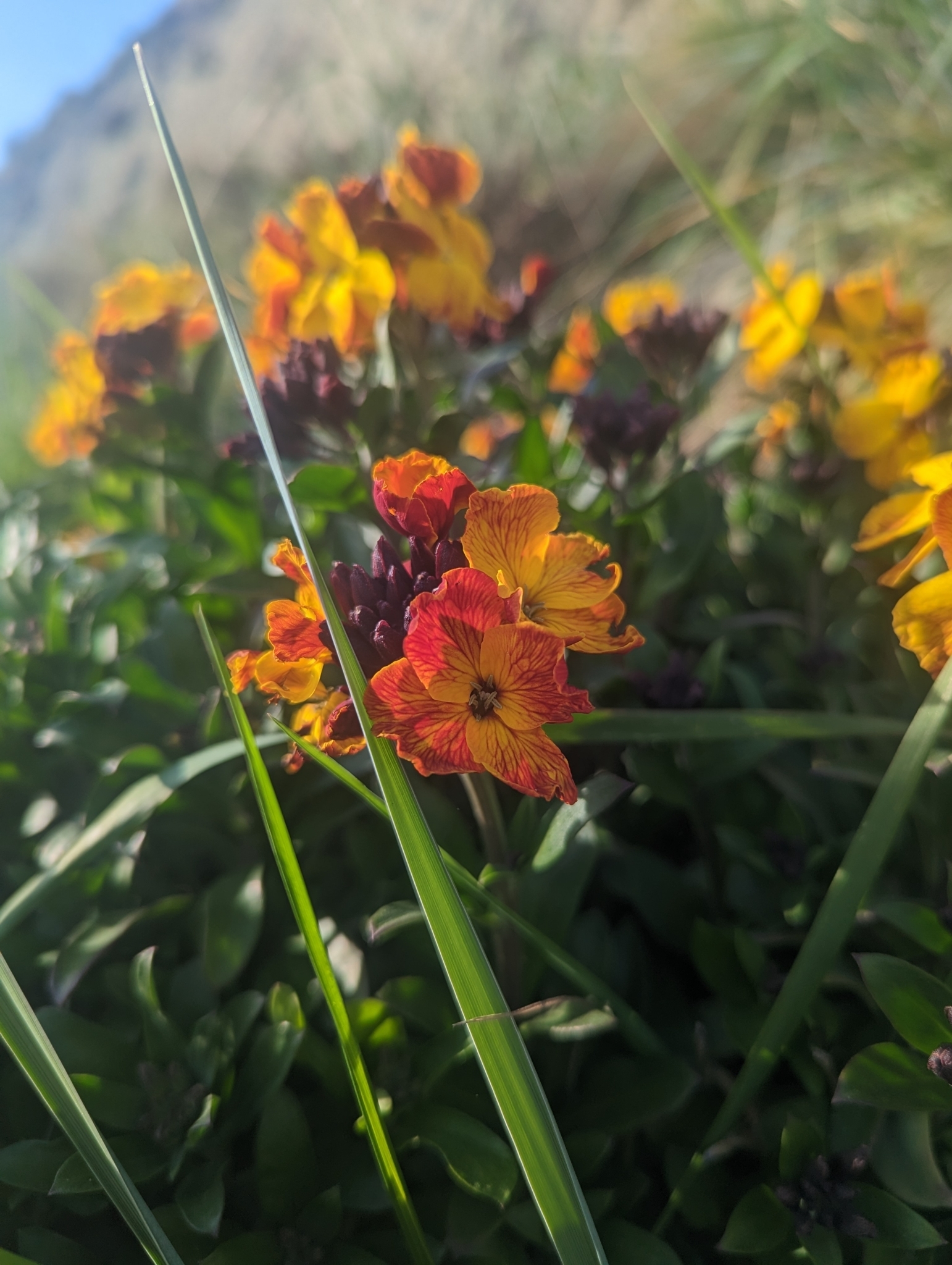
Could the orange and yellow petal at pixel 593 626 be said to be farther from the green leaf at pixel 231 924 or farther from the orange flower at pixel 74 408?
the orange flower at pixel 74 408

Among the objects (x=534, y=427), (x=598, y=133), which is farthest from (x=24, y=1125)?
(x=598, y=133)

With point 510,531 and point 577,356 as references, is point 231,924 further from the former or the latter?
point 577,356

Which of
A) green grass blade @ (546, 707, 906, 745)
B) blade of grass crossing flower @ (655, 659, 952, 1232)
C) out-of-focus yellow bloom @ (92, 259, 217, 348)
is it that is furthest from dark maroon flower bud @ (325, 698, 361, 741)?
out-of-focus yellow bloom @ (92, 259, 217, 348)

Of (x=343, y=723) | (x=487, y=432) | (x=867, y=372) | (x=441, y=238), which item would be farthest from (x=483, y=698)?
(x=487, y=432)

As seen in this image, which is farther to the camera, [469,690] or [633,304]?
[633,304]

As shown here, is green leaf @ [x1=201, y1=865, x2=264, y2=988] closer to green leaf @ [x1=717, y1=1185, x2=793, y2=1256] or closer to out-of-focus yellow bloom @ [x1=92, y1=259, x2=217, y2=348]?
green leaf @ [x1=717, y1=1185, x2=793, y2=1256]

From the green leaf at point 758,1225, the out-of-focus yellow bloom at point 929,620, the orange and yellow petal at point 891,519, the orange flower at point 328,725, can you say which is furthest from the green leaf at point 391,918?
the orange and yellow petal at point 891,519

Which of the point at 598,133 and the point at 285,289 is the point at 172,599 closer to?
the point at 285,289
